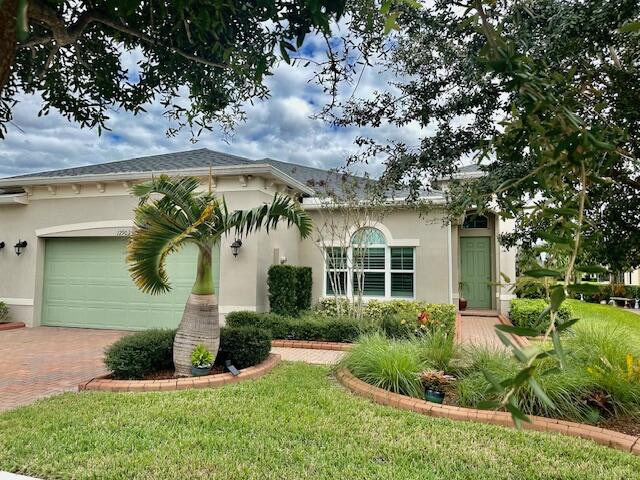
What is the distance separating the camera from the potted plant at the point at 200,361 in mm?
6664

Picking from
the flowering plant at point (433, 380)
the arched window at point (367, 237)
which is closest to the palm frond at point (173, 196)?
the flowering plant at point (433, 380)

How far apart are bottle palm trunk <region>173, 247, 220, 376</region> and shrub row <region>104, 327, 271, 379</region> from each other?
36cm

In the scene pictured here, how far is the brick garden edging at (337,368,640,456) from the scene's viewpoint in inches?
174

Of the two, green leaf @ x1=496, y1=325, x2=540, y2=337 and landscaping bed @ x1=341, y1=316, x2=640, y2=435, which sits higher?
green leaf @ x1=496, y1=325, x2=540, y2=337

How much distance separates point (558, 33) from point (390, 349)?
470 cm

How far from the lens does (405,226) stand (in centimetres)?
1325

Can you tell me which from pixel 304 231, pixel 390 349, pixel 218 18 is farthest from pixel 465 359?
pixel 218 18

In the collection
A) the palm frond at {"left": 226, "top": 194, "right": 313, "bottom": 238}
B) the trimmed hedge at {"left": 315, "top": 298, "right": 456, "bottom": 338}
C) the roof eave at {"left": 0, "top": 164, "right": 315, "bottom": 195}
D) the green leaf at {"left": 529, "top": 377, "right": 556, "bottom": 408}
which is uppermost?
the roof eave at {"left": 0, "top": 164, "right": 315, "bottom": 195}

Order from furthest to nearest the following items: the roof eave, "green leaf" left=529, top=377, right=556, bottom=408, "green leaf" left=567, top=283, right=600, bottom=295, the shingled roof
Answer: the shingled roof
the roof eave
"green leaf" left=567, top=283, right=600, bottom=295
"green leaf" left=529, top=377, right=556, bottom=408

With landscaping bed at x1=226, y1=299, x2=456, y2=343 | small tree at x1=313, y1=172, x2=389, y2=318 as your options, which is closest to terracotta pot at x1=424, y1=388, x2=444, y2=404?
landscaping bed at x1=226, y1=299, x2=456, y2=343

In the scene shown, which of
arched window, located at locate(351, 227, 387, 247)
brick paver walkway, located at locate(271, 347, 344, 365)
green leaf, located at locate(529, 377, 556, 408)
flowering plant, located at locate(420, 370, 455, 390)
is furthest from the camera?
arched window, located at locate(351, 227, 387, 247)

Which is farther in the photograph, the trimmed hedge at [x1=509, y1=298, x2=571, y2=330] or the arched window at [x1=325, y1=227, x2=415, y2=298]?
the arched window at [x1=325, y1=227, x2=415, y2=298]

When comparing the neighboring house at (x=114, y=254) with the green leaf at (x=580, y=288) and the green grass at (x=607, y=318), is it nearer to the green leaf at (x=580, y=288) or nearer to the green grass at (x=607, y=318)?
the green grass at (x=607, y=318)

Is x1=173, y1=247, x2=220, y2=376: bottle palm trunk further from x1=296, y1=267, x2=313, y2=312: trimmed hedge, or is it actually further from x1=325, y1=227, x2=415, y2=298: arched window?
x1=325, y1=227, x2=415, y2=298: arched window
